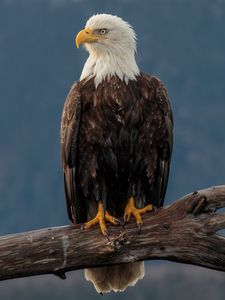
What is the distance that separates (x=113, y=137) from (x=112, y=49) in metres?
0.78

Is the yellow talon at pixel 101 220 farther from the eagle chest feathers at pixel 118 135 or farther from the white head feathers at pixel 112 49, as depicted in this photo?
the white head feathers at pixel 112 49

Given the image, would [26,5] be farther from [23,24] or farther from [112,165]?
[112,165]

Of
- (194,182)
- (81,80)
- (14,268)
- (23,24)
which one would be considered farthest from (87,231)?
(23,24)

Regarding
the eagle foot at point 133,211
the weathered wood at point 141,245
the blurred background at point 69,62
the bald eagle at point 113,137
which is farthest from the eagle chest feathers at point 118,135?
the blurred background at point 69,62

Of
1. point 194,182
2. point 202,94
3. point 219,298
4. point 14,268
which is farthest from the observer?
point 202,94

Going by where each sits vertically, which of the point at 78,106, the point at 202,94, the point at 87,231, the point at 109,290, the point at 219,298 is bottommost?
the point at 219,298

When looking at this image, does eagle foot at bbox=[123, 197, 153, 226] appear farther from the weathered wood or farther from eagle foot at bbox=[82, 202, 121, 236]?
the weathered wood

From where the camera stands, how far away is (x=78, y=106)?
25.0 feet

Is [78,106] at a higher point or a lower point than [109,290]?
higher

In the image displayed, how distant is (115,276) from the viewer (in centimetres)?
790

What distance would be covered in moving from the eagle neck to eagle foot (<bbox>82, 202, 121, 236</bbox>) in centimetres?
101

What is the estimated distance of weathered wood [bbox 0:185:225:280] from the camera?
6785mm

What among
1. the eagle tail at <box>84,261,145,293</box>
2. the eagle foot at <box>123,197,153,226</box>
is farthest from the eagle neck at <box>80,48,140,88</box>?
the eagle tail at <box>84,261,145,293</box>

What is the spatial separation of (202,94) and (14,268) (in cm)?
15637
